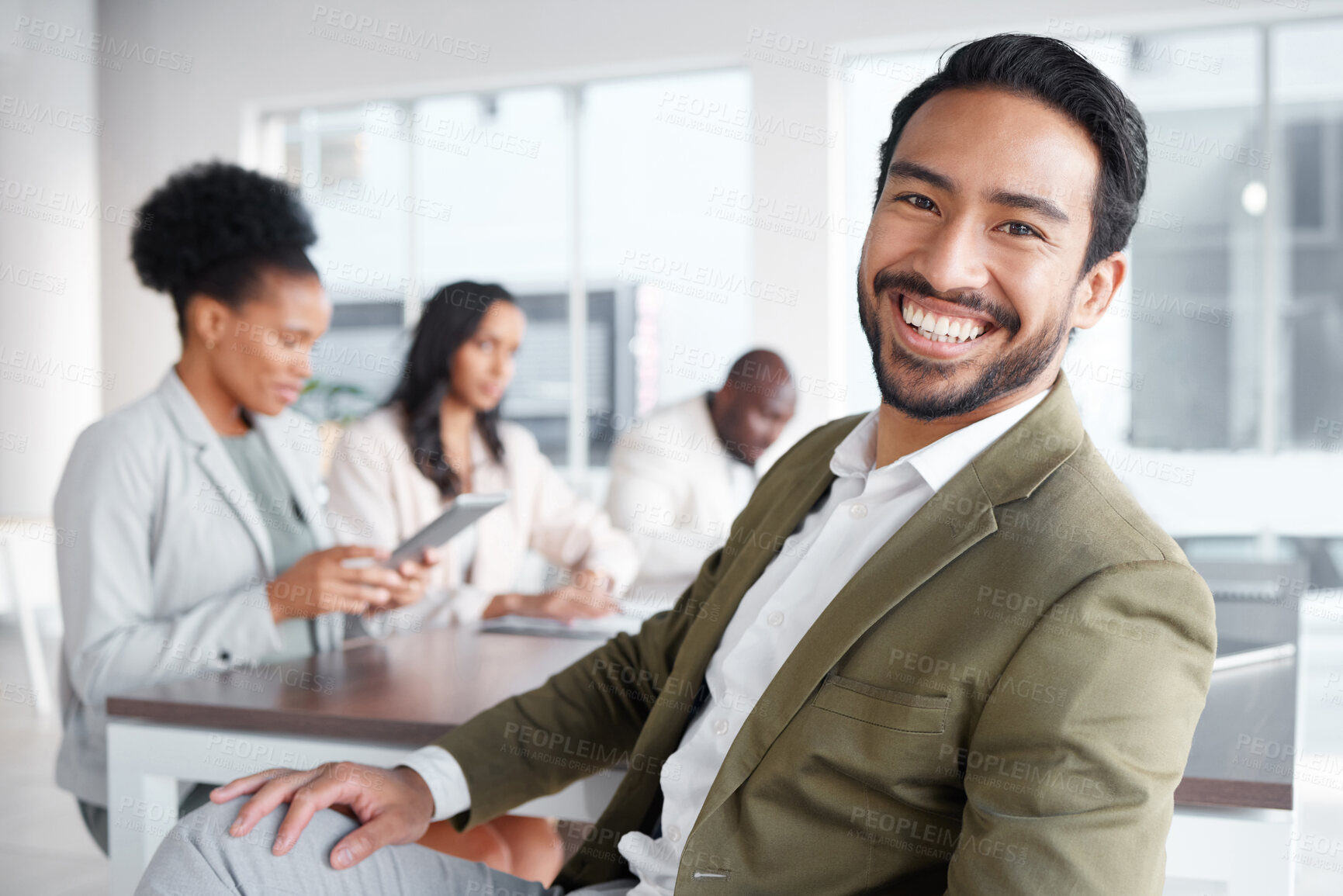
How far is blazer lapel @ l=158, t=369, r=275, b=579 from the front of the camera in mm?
2086

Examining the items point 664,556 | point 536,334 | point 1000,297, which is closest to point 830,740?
point 1000,297

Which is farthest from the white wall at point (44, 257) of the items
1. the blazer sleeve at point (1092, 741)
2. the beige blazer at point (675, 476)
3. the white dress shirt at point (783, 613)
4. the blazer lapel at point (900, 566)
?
the blazer sleeve at point (1092, 741)

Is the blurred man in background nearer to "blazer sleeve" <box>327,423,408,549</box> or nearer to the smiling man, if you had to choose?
"blazer sleeve" <box>327,423,408,549</box>

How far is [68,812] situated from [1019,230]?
3508 mm

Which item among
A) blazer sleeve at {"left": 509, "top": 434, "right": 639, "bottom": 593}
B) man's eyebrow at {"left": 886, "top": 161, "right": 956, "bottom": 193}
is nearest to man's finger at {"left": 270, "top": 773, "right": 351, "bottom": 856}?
man's eyebrow at {"left": 886, "top": 161, "right": 956, "bottom": 193}

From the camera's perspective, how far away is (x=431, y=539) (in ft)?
6.34

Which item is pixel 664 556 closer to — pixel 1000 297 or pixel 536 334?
pixel 1000 297

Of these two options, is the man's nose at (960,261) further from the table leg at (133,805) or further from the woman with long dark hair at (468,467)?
the woman with long dark hair at (468,467)

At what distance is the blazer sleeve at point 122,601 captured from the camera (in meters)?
1.87

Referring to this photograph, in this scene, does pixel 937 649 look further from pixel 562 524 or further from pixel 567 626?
pixel 562 524

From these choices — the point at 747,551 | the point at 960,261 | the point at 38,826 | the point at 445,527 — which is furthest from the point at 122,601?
the point at 38,826

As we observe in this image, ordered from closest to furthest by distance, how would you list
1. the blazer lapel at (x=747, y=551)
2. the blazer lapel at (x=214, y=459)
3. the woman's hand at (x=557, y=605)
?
1. the blazer lapel at (x=747, y=551)
2. the blazer lapel at (x=214, y=459)
3. the woman's hand at (x=557, y=605)

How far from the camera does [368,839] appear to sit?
4.15ft

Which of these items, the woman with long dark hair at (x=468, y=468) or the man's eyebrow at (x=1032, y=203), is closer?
the man's eyebrow at (x=1032, y=203)
